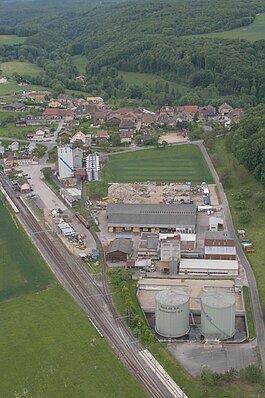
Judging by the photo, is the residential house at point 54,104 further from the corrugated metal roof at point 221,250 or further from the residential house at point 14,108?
the corrugated metal roof at point 221,250

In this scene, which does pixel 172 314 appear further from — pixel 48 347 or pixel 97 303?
pixel 48 347

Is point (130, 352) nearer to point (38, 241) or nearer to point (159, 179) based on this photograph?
point (38, 241)

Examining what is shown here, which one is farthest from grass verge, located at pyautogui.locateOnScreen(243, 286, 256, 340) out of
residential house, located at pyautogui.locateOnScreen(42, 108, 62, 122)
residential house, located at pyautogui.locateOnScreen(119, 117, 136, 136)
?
residential house, located at pyautogui.locateOnScreen(42, 108, 62, 122)

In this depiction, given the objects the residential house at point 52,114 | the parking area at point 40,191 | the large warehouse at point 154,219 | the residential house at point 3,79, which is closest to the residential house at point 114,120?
the residential house at point 52,114

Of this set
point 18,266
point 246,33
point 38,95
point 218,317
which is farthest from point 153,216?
point 246,33

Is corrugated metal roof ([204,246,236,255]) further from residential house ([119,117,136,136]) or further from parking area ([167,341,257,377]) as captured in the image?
residential house ([119,117,136,136])
